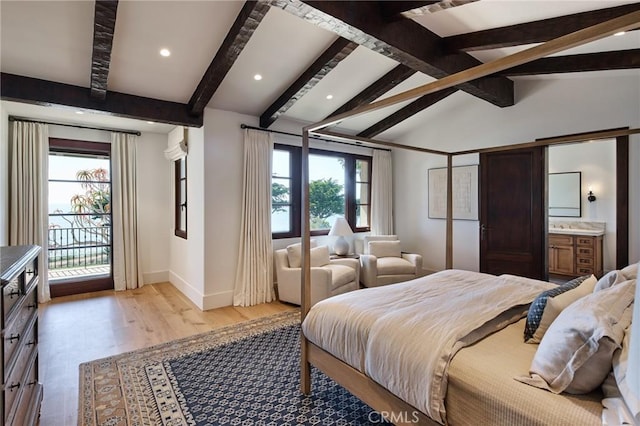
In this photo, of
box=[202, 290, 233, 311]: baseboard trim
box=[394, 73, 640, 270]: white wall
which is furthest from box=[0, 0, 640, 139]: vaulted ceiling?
box=[202, 290, 233, 311]: baseboard trim

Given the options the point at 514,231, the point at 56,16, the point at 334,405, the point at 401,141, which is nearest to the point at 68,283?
the point at 56,16

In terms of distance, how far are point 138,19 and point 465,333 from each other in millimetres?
3229

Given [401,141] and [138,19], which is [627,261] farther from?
[138,19]

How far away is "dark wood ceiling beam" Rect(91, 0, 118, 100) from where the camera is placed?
2154 mm

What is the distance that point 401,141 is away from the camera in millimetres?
5949

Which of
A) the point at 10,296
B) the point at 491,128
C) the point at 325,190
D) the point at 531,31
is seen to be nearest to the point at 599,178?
the point at 491,128

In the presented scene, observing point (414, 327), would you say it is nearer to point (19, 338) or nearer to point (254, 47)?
point (19, 338)

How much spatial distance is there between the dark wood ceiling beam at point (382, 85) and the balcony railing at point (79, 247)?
428cm

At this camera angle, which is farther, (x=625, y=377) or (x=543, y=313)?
(x=543, y=313)

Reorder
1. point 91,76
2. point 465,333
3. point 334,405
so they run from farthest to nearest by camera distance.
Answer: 1. point 91,76
2. point 334,405
3. point 465,333

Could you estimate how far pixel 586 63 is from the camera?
10.8 feet

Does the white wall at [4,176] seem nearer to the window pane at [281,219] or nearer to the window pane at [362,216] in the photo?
the window pane at [281,219]

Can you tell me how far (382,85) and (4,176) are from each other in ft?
16.0

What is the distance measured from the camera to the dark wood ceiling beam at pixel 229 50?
7.83 feet
